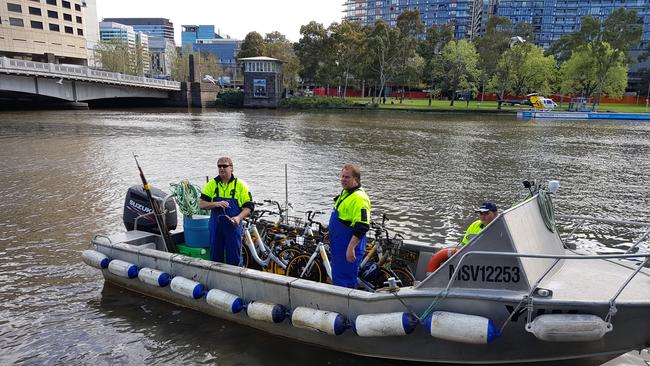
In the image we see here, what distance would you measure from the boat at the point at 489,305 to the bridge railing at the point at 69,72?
50.5 metres

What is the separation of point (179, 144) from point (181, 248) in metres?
21.2

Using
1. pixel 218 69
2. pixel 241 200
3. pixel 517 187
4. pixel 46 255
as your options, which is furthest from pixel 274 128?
pixel 218 69

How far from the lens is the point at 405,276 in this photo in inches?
267

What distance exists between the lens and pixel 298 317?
5668 mm

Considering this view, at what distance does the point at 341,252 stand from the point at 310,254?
4.83 ft

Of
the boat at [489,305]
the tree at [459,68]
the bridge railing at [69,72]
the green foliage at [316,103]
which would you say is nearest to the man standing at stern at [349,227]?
the boat at [489,305]

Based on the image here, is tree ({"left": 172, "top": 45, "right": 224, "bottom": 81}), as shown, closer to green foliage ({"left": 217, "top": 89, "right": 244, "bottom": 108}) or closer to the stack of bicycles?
green foliage ({"left": 217, "top": 89, "right": 244, "bottom": 108})

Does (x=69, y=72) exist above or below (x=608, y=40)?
below

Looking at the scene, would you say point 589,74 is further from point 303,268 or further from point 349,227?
point 349,227

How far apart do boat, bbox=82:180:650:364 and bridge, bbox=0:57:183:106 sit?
50626mm

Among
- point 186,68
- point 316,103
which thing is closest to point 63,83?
point 316,103

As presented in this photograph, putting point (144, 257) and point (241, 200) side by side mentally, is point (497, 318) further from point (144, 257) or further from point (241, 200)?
point (144, 257)

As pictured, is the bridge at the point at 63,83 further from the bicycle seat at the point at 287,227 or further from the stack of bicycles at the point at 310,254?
the stack of bicycles at the point at 310,254

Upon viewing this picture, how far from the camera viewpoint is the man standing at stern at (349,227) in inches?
213
